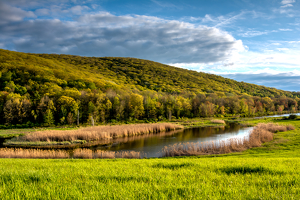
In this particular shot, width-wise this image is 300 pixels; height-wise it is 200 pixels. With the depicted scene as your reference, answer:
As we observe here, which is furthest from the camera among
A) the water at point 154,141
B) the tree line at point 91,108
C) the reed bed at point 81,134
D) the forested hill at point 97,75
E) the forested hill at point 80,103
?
the forested hill at point 97,75

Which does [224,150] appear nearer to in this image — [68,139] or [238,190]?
[238,190]

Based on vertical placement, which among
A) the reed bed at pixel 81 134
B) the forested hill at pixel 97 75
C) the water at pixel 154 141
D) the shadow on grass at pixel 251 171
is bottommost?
the water at pixel 154 141

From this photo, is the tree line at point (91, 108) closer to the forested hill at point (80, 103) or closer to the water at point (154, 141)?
the forested hill at point (80, 103)

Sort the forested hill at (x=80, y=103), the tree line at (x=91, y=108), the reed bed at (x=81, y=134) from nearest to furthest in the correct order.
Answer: the reed bed at (x=81, y=134)
the tree line at (x=91, y=108)
the forested hill at (x=80, y=103)

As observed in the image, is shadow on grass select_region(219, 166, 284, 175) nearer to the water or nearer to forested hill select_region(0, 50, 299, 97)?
the water

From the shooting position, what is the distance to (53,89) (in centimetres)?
7262

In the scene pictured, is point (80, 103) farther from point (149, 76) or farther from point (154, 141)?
point (149, 76)

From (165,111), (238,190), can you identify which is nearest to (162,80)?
(165,111)

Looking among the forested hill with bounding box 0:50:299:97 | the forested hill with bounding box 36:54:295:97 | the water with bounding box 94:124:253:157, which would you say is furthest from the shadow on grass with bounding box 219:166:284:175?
the forested hill with bounding box 36:54:295:97

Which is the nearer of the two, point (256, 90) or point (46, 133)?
point (46, 133)

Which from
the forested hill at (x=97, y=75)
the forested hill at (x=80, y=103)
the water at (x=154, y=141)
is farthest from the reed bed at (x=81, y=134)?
the forested hill at (x=97, y=75)

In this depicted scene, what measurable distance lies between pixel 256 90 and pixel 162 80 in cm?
11360

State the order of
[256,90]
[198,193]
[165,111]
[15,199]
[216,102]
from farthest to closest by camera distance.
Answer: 1. [256,90]
2. [216,102]
3. [165,111]
4. [198,193]
5. [15,199]

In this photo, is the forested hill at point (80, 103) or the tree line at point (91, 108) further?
the forested hill at point (80, 103)
